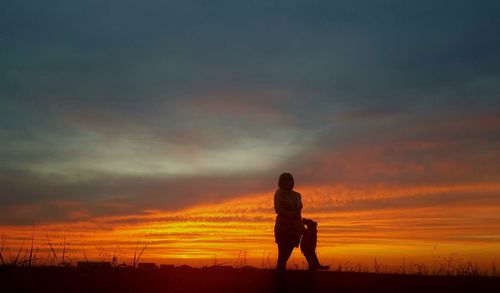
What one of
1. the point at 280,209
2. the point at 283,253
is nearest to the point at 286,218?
the point at 280,209

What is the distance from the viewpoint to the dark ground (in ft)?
43.8

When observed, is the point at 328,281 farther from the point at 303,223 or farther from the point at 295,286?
the point at 303,223

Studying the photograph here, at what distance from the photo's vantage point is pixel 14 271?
1514 centimetres

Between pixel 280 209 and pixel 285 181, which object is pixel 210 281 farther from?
pixel 285 181

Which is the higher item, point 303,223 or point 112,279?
point 303,223

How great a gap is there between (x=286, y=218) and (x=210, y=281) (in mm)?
3040

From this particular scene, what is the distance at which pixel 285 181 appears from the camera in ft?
42.0

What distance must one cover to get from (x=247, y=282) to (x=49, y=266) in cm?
599

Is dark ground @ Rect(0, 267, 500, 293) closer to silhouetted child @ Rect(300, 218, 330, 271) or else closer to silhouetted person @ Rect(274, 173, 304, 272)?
silhouetted child @ Rect(300, 218, 330, 271)

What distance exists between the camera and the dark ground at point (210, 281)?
1334 cm

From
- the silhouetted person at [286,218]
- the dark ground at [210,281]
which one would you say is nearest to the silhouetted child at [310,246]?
the silhouetted person at [286,218]

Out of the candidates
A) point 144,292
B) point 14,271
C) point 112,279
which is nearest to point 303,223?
point 144,292

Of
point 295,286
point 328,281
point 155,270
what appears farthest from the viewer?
point 155,270

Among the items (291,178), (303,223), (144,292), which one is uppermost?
(291,178)
